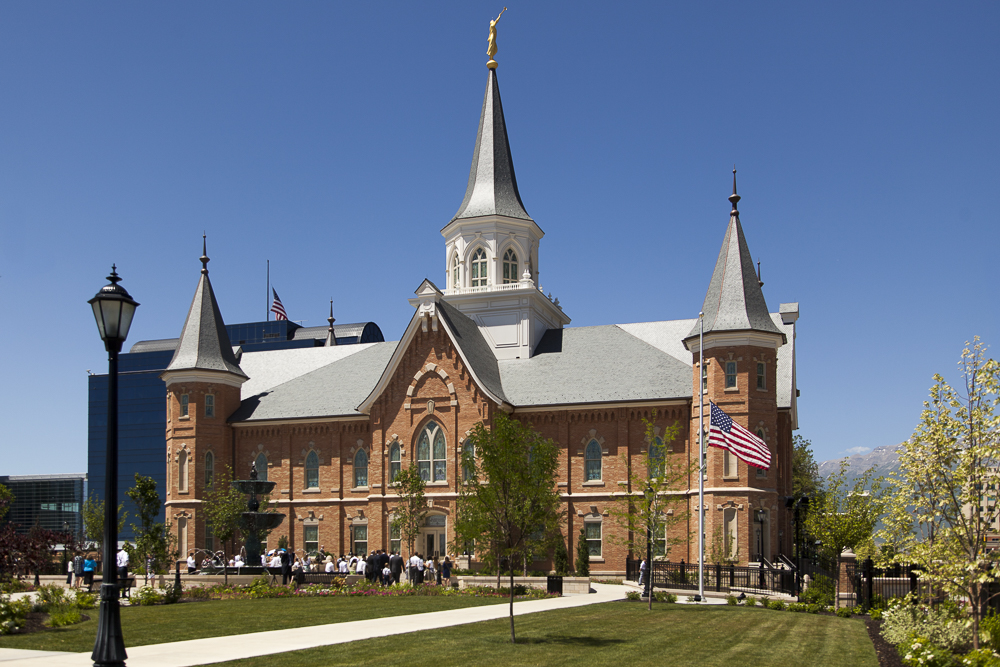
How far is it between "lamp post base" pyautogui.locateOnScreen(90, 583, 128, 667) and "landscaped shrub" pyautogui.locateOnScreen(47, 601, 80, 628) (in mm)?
11910

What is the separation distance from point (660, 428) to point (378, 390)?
47.5 feet

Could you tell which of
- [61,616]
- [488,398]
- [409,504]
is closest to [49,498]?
[409,504]

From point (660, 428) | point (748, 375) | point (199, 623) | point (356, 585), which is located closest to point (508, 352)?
point (660, 428)

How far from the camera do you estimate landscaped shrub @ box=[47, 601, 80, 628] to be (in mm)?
21812

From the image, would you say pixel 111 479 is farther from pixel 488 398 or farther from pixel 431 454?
pixel 431 454

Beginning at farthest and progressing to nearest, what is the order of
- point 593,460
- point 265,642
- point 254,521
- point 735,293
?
point 593,460, point 735,293, point 254,521, point 265,642

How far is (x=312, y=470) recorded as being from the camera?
52406 millimetres

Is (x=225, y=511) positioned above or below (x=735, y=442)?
below

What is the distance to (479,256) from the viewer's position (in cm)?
5525

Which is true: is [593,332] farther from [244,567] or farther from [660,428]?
[244,567]

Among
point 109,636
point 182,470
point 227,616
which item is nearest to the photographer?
point 109,636

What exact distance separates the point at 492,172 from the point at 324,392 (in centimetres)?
1601

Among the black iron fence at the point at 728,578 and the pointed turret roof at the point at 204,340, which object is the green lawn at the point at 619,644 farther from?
the pointed turret roof at the point at 204,340

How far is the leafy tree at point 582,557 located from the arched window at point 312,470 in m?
15.3
